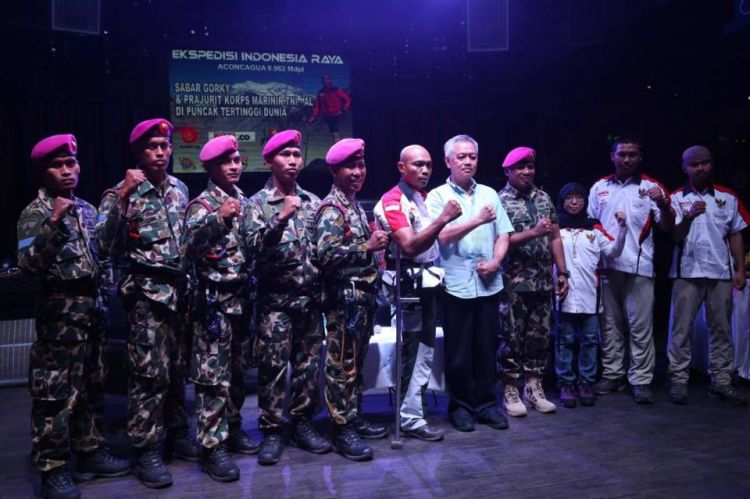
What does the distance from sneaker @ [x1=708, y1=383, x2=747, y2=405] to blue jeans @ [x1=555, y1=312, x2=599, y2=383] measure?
0.81 m

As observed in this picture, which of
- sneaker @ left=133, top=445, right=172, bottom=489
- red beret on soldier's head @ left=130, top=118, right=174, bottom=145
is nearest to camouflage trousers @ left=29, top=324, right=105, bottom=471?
sneaker @ left=133, top=445, right=172, bottom=489

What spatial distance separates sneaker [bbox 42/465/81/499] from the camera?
277 centimetres

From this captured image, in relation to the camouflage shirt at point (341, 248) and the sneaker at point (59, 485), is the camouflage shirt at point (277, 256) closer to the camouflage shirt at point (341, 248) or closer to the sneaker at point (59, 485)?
the camouflage shirt at point (341, 248)

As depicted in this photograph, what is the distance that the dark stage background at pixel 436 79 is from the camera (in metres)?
6.79

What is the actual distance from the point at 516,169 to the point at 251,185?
177 inches

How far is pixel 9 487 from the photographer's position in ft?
9.88

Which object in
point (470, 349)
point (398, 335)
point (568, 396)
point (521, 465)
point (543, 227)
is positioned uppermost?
point (543, 227)

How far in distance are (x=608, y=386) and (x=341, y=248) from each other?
2.30 metres

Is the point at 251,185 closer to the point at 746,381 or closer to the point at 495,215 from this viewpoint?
the point at 495,215

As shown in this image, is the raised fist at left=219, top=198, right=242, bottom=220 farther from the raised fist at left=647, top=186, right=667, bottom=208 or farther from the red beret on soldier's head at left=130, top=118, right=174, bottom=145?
the raised fist at left=647, top=186, right=667, bottom=208

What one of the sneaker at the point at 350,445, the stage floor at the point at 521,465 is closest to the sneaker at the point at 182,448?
the stage floor at the point at 521,465

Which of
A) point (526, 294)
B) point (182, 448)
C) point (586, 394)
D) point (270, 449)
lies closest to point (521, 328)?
point (526, 294)

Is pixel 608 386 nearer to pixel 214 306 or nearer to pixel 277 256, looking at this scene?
pixel 277 256

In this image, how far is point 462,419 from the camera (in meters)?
3.67
